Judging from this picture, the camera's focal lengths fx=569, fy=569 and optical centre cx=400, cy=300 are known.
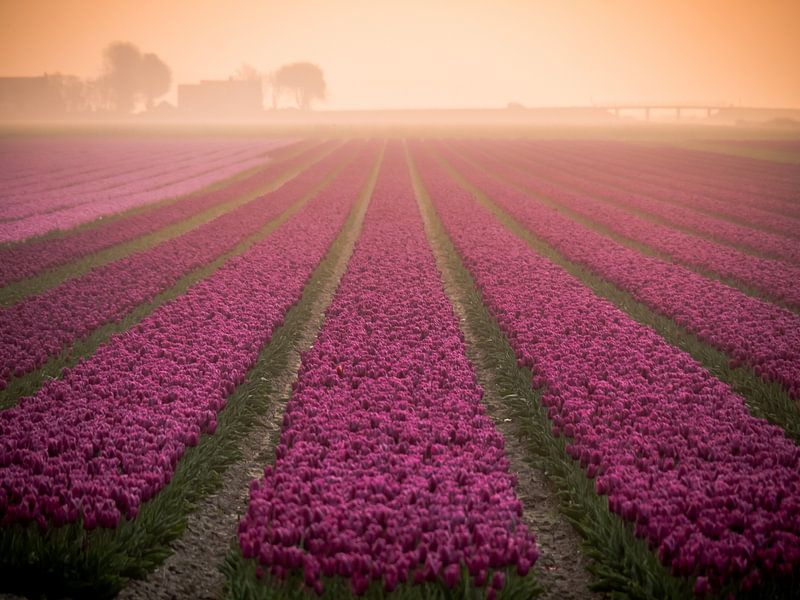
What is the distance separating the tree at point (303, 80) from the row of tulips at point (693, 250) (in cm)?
18543

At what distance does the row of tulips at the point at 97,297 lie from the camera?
9.02 metres

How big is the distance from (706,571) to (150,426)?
561cm

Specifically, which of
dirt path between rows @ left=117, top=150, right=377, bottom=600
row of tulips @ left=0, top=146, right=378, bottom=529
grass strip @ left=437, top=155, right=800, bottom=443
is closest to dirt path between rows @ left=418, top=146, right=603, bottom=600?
dirt path between rows @ left=117, top=150, right=377, bottom=600

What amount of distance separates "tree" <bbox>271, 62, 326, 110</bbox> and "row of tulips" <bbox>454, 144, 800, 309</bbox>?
608 ft

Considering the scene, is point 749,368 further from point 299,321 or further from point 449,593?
point 299,321

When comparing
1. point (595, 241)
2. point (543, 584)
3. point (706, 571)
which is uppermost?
point (595, 241)

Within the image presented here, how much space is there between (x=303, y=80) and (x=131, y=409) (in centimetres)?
20787

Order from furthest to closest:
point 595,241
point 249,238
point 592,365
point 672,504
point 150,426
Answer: point 249,238
point 595,241
point 592,365
point 150,426
point 672,504

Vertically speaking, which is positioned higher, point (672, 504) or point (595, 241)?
point (595, 241)

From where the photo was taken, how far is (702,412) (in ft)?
22.4

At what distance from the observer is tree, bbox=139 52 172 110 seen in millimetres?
177500

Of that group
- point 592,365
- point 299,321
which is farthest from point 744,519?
point 299,321

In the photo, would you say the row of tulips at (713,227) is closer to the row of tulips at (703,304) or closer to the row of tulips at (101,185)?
the row of tulips at (703,304)

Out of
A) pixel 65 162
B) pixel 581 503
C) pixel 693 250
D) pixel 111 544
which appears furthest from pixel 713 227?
pixel 65 162
